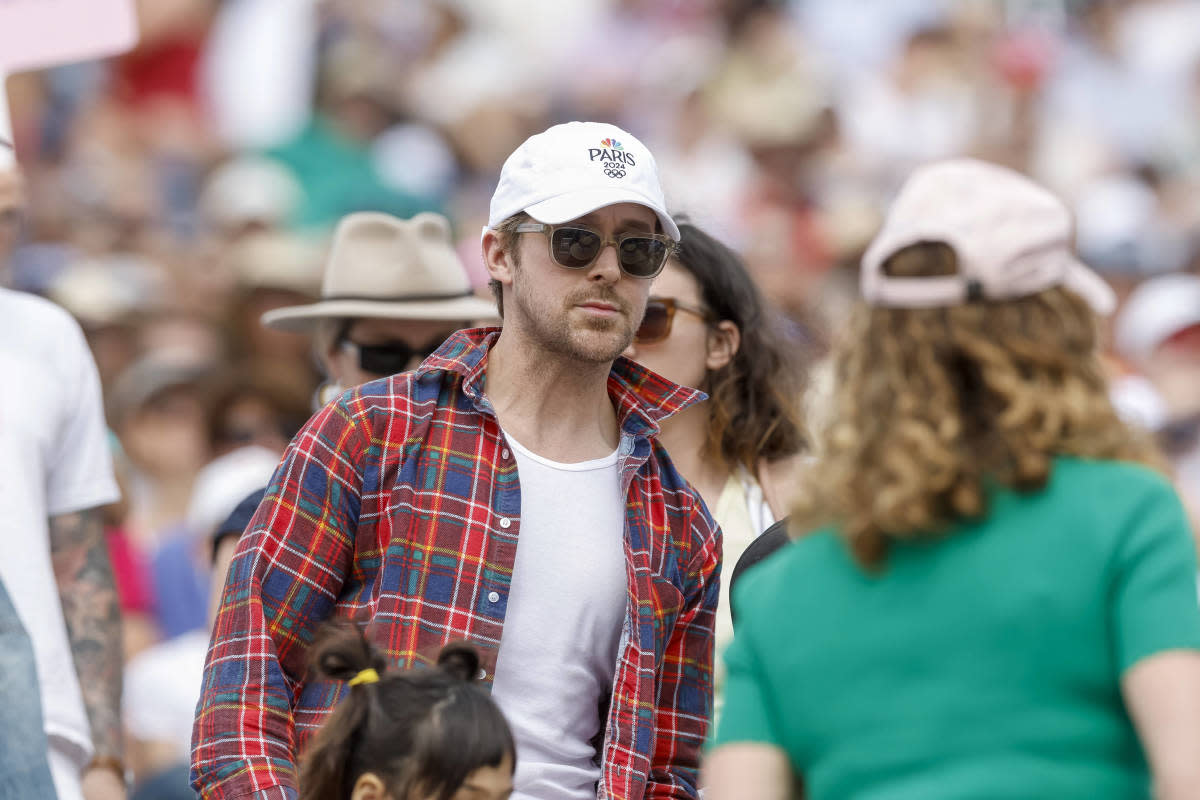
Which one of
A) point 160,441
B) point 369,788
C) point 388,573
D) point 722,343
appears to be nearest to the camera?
point 369,788

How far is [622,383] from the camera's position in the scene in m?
3.99

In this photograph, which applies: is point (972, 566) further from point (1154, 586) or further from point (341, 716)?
point (341, 716)

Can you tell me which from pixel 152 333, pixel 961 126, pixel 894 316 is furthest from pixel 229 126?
pixel 894 316

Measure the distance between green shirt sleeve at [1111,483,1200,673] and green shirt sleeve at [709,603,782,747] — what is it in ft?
1.65

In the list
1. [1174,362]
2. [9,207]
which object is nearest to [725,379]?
[9,207]

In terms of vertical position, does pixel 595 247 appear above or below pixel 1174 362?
below

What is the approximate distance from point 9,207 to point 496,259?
134 cm

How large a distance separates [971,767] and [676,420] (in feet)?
7.72

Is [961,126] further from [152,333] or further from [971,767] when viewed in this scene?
[971,767]

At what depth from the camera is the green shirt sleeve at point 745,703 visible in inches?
106

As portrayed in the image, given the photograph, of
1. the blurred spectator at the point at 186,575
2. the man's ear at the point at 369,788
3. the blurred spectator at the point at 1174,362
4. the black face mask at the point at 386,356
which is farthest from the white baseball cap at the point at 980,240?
the blurred spectator at the point at 186,575

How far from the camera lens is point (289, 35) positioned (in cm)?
1245

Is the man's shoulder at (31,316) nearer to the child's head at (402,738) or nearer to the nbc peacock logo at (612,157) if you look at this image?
the nbc peacock logo at (612,157)

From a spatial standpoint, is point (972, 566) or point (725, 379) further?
point (725, 379)
